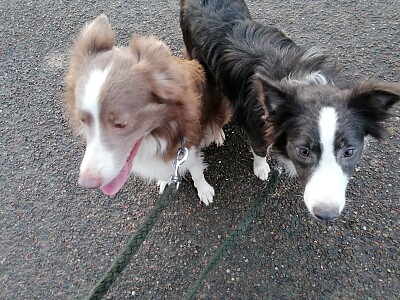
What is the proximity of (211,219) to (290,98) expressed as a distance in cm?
146

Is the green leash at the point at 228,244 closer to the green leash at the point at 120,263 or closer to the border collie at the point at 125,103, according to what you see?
the green leash at the point at 120,263

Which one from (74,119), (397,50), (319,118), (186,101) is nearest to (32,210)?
(74,119)

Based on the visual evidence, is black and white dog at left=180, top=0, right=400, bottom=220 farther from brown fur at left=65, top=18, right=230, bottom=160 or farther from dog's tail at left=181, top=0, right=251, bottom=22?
brown fur at left=65, top=18, right=230, bottom=160

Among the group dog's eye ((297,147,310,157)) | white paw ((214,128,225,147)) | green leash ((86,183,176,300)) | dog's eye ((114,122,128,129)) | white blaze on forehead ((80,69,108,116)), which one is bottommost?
white paw ((214,128,225,147))

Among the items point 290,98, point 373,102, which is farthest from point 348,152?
point 290,98

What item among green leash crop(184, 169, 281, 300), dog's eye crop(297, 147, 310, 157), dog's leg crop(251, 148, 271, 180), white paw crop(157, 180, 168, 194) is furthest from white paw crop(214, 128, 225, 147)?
dog's eye crop(297, 147, 310, 157)

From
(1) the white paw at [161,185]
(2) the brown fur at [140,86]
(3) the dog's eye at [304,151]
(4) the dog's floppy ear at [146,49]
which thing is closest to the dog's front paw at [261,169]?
(1) the white paw at [161,185]

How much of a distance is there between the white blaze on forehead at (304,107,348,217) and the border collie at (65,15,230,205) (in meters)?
0.87

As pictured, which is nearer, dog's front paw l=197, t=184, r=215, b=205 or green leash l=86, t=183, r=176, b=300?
green leash l=86, t=183, r=176, b=300

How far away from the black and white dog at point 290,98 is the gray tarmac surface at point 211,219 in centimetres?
53

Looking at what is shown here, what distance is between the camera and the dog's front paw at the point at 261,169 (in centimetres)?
341

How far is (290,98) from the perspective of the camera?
7.58 ft

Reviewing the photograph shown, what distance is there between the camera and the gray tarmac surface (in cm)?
301

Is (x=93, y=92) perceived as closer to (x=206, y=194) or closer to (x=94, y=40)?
(x=94, y=40)
